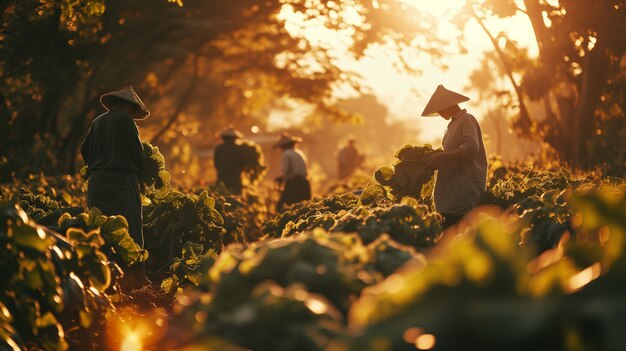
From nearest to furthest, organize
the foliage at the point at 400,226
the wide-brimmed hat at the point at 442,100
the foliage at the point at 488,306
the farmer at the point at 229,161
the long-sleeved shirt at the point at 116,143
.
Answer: the foliage at the point at 488,306
the foliage at the point at 400,226
the wide-brimmed hat at the point at 442,100
the long-sleeved shirt at the point at 116,143
the farmer at the point at 229,161

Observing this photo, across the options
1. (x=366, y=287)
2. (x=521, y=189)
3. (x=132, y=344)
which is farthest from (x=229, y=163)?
(x=366, y=287)

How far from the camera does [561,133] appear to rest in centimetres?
1611

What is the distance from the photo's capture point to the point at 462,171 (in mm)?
7379

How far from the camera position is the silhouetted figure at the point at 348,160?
25656mm

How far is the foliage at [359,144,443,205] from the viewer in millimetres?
7199

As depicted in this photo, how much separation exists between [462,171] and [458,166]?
0.18 feet

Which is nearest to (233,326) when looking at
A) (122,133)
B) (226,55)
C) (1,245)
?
(1,245)

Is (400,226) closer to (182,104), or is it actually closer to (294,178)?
(294,178)

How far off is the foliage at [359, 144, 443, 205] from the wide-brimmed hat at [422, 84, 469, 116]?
1.38 feet

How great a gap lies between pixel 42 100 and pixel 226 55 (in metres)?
5.60

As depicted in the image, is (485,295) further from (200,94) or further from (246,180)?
(200,94)

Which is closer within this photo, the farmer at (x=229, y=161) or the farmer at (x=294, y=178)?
the farmer at (x=294, y=178)

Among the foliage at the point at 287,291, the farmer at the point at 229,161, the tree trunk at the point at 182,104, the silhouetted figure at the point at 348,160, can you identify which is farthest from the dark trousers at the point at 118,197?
the silhouetted figure at the point at 348,160

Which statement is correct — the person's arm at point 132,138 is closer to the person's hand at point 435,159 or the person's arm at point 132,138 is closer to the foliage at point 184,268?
the foliage at point 184,268
